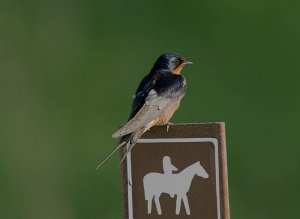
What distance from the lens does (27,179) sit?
5.93m

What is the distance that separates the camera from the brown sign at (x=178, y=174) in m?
2.81

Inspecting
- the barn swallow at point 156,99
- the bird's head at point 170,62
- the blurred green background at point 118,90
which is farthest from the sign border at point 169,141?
the blurred green background at point 118,90

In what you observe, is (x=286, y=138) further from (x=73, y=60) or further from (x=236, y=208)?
(x=73, y=60)

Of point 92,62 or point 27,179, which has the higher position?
point 92,62

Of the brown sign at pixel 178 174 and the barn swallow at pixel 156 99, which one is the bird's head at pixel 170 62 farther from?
the brown sign at pixel 178 174

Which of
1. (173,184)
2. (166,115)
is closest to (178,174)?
(173,184)

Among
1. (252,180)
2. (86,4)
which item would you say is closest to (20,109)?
(86,4)

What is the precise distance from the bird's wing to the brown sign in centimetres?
20

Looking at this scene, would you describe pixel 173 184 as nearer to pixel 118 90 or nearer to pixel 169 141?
pixel 169 141

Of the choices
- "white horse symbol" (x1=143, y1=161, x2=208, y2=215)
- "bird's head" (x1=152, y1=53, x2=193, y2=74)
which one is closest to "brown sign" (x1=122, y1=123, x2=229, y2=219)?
"white horse symbol" (x1=143, y1=161, x2=208, y2=215)

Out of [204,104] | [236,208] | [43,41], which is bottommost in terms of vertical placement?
[236,208]

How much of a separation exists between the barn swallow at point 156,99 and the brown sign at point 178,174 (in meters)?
0.15

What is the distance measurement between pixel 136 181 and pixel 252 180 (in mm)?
2916

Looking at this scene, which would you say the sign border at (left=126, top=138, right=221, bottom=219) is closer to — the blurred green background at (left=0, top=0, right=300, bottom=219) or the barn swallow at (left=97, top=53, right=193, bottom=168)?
the barn swallow at (left=97, top=53, right=193, bottom=168)
